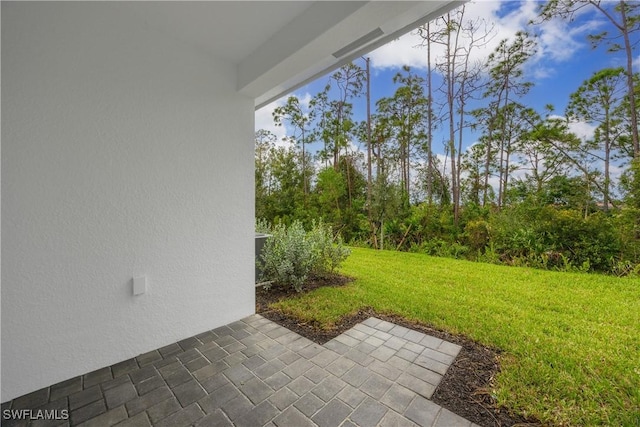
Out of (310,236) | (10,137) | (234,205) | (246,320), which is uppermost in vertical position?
(10,137)

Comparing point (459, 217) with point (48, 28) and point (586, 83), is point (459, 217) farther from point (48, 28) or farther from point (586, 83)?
point (48, 28)

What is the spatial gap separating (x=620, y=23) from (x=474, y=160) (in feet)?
15.4

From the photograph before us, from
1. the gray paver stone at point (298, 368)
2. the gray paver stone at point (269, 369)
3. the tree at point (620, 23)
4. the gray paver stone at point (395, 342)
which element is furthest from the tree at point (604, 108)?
the gray paver stone at point (269, 369)

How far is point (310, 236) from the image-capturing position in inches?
195

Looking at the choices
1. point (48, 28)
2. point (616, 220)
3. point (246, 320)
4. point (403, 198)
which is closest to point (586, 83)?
point (616, 220)

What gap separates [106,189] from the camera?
89.5 inches

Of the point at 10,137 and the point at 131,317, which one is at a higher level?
the point at 10,137

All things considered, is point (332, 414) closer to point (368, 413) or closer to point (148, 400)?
point (368, 413)

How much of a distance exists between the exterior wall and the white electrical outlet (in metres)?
0.04

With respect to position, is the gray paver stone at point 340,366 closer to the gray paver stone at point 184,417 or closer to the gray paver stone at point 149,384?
the gray paver stone at point 184,417

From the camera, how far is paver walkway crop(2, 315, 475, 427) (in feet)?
5.71

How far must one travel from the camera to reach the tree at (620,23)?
5.89 m

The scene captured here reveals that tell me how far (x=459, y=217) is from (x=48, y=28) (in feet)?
31.2

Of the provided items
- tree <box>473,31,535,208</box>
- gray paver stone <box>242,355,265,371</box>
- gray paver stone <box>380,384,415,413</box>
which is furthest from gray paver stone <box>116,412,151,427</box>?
tree <box>473,31,535,208</box>
